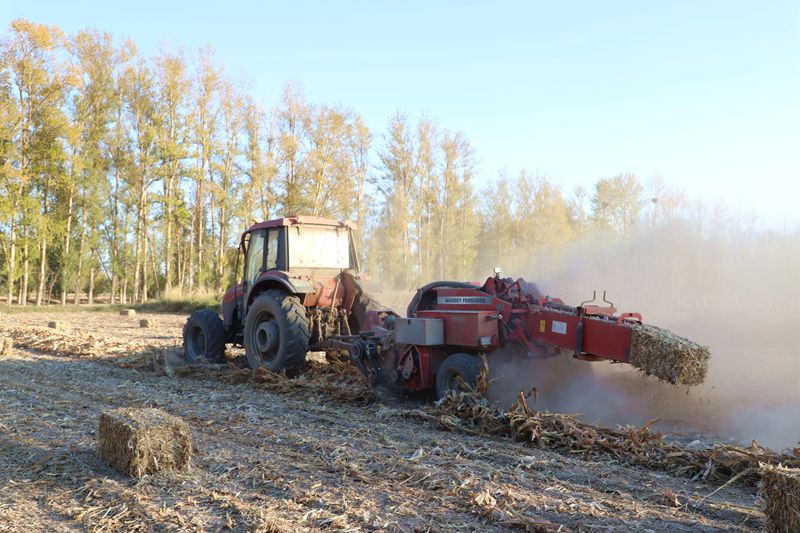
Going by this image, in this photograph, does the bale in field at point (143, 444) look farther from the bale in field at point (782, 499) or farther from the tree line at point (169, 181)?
the tree line at point (169, 181)

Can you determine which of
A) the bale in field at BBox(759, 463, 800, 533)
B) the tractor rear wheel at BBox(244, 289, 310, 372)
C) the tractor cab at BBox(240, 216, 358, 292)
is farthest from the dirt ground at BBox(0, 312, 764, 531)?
the tractor cab at BBox(240, 216, 358, 292)

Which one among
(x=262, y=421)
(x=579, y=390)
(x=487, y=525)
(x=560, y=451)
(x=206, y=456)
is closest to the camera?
(x=487, y=525)

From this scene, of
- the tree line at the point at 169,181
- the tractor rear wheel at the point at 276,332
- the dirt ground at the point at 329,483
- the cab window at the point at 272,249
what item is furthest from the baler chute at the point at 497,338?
the tree line at the point at 169,181

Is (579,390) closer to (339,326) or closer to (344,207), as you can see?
(339,326)

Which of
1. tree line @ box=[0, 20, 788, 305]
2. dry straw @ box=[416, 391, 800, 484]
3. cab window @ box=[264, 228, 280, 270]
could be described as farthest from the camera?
tree line @ box=[0, 20, 788, 305]

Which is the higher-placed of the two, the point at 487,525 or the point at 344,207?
the point at 344,207

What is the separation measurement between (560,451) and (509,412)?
724 millimetres

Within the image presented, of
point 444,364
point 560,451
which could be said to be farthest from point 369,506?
point 444,364

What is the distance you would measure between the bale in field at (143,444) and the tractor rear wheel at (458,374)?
3119mm

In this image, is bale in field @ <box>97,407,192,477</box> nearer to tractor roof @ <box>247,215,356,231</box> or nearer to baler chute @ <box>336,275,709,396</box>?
baler chute @ <box>336,275,709,396</box>

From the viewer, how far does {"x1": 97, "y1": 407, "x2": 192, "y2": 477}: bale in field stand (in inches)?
187

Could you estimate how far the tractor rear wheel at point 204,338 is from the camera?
1077 cm

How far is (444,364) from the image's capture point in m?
7.47

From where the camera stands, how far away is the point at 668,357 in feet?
19.9
